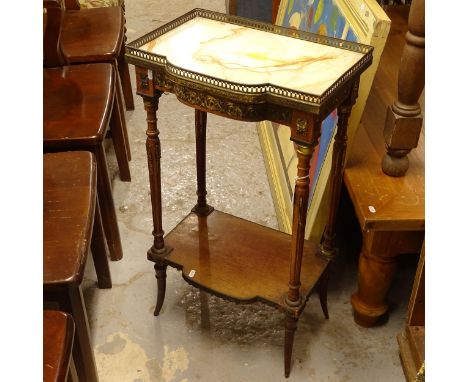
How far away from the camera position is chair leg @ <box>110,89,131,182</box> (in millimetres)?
2354

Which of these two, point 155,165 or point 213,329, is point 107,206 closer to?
point 155,165

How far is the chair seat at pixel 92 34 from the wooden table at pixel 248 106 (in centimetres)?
70

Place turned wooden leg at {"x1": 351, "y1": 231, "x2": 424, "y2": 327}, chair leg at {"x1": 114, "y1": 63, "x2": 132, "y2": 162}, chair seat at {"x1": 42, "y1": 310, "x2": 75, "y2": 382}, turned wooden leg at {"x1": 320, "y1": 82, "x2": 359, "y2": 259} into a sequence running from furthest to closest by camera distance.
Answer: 1. chair leg at {"x1": 114, "y1": 63, "x2": 132, "y2": 162}
2. turned wooden leg at {"x1": 351, "y1": 231, "x2": 424, "y2": 327}
3. turned wooden leg at {"x1": 320, "y1": 82, "x2": 359, "y2": 259}
4. chair seat at {"x1": 42, "y1": 310, "x2": 75, "y2": 382}

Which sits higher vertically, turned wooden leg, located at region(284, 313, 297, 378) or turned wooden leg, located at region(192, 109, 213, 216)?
turned wooden leg, located at region(192, 109, 213, 216)

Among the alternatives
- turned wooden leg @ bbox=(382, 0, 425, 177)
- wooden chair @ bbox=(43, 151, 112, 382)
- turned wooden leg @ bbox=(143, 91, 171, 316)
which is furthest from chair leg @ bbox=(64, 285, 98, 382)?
turned wooden leg @ bbox=(382, 0, 425, 177)

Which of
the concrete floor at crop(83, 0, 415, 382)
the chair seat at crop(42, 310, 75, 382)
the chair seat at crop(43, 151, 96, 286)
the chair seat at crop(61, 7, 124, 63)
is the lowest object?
the concrete floor at crop(83, 0, 415, 382)

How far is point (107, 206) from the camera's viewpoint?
2018 millimetres

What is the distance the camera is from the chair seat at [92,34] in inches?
91.0

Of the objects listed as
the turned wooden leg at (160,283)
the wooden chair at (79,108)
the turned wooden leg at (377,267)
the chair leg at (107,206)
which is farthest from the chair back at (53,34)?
the turned wooden leg at (377,267)

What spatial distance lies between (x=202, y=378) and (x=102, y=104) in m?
0.95

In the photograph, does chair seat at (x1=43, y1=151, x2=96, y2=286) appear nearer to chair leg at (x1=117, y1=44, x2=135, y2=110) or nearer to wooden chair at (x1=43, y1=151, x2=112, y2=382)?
wooden chair at (x1=43, y1=151, x2=112, y2=382)

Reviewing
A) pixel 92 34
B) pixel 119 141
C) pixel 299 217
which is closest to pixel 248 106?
pixel 299 217

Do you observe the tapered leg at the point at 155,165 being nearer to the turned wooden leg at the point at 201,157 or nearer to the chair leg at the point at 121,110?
the turned wooden leg at the point at 201,157

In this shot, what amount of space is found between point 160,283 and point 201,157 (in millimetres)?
435
